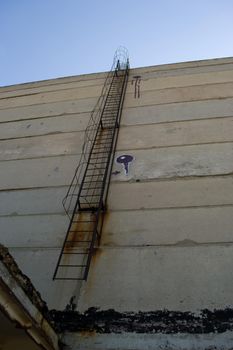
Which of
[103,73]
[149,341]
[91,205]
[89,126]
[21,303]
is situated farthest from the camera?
[103,73]

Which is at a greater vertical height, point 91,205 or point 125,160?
point 125,160

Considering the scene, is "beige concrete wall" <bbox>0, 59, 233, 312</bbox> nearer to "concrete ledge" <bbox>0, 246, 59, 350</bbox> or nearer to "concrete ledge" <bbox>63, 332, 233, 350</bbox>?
"concrete ledge" <bbox>63, 332, 233, 350</bbox>

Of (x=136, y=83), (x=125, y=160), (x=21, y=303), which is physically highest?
(x=136, y=83)

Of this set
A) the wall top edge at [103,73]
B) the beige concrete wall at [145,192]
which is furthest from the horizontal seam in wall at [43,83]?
the beige concrete wall at [145,192]

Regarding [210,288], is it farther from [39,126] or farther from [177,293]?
[39,126]

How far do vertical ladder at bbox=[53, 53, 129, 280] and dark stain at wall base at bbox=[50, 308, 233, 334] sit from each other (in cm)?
47

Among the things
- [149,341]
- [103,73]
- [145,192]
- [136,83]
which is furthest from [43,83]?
[149,341]

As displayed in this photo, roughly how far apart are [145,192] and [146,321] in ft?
6.26

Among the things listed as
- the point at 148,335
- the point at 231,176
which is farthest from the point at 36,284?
the point at 231,176

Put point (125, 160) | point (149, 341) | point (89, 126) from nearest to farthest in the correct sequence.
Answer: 1. point (149, 341)
2. point (125, 160)
3. point (89, 126)

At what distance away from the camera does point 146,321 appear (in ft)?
9.89

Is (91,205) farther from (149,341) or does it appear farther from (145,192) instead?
(149,341)

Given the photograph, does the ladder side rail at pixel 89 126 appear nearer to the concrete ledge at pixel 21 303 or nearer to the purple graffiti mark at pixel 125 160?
the purple graffiti mark at pixel 125 160

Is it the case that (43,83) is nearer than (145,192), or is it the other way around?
(145,192)
